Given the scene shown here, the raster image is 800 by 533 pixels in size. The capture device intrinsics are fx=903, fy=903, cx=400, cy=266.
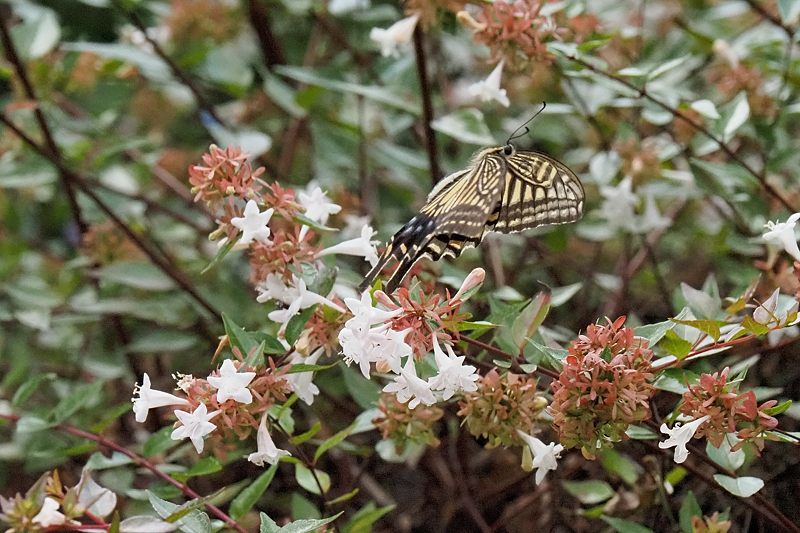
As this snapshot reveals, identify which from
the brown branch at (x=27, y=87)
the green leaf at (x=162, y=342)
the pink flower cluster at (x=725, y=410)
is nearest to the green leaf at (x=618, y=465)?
the pink flower cluster at (x=725, y=410)

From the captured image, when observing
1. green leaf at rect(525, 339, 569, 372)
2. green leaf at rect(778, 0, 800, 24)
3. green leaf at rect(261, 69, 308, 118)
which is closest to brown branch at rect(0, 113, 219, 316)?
green leaf at rect(261, 69, 308, 118)

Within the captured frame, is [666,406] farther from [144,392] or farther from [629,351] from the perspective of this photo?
[144,392]

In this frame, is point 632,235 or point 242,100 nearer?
point 632,235

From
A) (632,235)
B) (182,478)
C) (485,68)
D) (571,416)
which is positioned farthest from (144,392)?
(485,68)

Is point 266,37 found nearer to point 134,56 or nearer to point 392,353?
point 134,56

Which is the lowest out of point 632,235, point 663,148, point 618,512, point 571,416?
point 618,512
